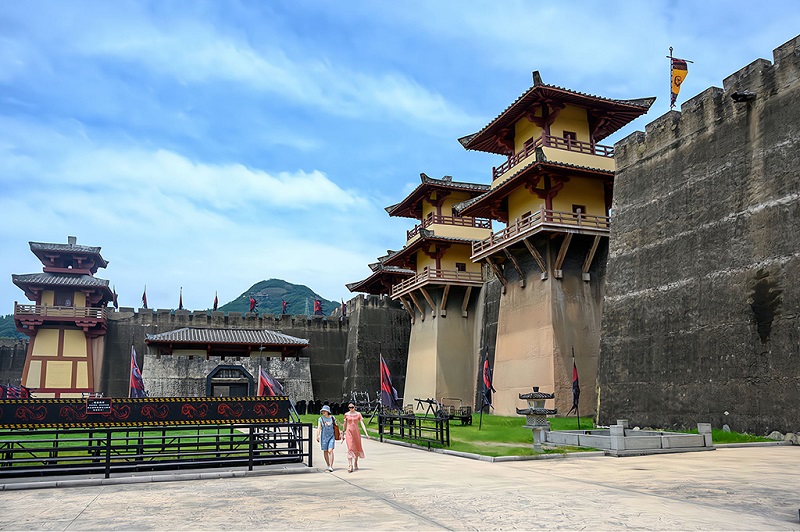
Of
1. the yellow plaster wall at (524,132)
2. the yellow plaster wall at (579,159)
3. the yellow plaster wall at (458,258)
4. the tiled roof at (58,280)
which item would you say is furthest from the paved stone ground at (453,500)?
the tiled roof at (58,280)

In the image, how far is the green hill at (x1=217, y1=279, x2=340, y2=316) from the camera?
436 feet

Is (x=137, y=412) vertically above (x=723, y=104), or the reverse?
(x=723, y=104)

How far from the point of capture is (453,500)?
8.94m

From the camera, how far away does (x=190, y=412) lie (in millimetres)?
13312

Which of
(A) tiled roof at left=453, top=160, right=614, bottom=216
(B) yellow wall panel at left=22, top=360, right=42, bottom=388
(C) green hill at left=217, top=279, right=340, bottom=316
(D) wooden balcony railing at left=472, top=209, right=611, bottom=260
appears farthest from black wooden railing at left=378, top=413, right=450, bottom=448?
(C) green hill at left=217, top=279, right=340, bottom=316

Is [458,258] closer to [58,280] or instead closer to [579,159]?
[579,159]

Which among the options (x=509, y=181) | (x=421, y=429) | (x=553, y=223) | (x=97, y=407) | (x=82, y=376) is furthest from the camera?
(x=82, y=376)

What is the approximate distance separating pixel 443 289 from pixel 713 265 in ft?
63.3

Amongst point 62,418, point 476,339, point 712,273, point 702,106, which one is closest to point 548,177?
point 702,106

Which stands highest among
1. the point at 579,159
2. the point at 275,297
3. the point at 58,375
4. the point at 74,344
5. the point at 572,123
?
the point at 275,297

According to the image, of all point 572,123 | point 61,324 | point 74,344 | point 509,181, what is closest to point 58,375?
point 74,344

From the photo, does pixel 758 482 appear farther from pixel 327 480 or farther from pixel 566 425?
pixel 566 425

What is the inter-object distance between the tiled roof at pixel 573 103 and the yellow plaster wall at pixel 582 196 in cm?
301

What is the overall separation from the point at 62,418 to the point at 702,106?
20.3 m
